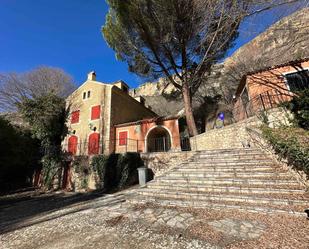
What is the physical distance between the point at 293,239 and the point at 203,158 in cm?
527

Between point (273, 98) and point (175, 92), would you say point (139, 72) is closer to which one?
point (175, 92)

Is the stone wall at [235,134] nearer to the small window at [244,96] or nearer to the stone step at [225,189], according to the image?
the small window at [244,96]

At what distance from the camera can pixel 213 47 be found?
36.1 feet

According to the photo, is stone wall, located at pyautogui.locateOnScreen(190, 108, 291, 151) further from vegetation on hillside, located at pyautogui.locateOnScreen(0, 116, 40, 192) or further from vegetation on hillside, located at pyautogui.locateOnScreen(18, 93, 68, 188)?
vegetation on hillside, located at pyautogui.locateOnScreen(0, 116, 40, 192)

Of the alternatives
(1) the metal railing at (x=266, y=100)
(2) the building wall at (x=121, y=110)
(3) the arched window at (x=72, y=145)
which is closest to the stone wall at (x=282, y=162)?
(1) the metal railing at (x=266, y=100)

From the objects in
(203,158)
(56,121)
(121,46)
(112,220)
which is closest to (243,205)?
(112,220)

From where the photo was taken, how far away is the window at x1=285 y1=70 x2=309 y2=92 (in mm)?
11047

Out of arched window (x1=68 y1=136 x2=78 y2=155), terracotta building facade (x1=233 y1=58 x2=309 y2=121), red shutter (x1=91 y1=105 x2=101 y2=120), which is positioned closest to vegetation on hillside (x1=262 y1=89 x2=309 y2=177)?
terracotta building facade (x1=233 y1=58 x2=309 y2=121)

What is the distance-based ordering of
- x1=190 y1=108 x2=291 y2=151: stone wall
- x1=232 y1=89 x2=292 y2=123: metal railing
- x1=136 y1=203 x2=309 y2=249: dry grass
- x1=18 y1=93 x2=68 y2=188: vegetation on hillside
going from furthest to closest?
x1=18 y1=93 x2=68 y2=188: vegetation on hillside < x1=232 y1=89 x2=292 y2=123: metal railing < x1=190 y1=108 x2=291 y2=151: stone wall < x1=136 y1=203 x2=309 y2=249: dry grass

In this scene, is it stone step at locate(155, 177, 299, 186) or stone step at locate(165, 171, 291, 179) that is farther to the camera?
stone step at locate(165, 171, 291, 179)

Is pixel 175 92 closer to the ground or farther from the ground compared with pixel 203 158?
farther from the ground

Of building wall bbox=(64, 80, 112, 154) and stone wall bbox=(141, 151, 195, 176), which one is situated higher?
building wall bbox=(64, 80, 112, 154)

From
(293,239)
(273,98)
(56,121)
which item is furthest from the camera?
(56,121)

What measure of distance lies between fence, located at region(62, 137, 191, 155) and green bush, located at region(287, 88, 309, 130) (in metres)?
8.45
